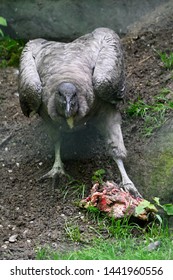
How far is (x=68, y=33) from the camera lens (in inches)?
417

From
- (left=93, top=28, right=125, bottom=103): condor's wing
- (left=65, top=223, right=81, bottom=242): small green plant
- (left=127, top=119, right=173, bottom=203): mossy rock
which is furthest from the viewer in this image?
(left=93, top=28, right=125, bottom=103): condor's wing

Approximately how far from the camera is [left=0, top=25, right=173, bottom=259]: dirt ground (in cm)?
728

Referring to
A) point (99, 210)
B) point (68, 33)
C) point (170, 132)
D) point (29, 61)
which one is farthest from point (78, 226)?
point (68, 33)

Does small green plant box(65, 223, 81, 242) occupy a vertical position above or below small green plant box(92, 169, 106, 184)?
below

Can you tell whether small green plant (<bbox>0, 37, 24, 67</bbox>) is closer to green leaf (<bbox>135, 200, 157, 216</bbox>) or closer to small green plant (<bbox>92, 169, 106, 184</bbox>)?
small green plant (<bbox>92, 169, 106, 184</bbox>)

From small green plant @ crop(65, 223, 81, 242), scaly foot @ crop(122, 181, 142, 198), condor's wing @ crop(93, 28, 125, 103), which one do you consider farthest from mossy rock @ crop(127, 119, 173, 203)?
small green plant @ crop(65, 223, 81, 242)

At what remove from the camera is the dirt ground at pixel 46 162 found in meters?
7.28

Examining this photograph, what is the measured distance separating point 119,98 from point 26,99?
42.9 inches

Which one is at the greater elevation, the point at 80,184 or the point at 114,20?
the point at 114,20

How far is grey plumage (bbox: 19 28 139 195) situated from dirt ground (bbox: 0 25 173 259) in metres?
0.25

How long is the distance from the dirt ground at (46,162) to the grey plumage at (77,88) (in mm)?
246

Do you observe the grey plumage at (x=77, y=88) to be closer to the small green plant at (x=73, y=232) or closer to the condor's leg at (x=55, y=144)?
the condor's leg at (x=55, y=144)
